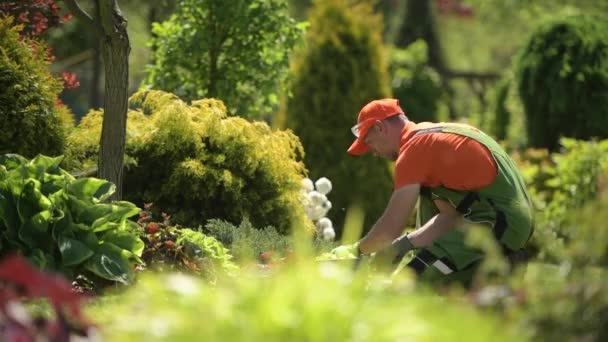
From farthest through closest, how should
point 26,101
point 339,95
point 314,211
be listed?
point 339,95, point 314,211, point 26,101

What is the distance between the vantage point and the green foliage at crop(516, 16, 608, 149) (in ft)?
39.7

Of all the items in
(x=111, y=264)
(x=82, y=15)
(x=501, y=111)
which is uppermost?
(x=82, y=15)

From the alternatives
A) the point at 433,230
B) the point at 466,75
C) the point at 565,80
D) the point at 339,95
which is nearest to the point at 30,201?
the point at 433,230

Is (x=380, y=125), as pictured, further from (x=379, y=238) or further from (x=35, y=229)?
(x=35, y=229)

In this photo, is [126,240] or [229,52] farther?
[229,52]

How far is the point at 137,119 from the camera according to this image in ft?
23.8

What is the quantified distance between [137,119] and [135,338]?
187 inches

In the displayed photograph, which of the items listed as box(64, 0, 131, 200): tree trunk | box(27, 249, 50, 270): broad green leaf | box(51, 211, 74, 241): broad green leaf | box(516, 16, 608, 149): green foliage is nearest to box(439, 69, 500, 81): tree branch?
box(516, 16, 608, 149): green foliage

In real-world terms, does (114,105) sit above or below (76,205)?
above

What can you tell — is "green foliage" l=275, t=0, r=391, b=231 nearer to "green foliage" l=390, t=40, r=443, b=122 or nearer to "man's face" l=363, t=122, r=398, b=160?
"man's face" l=363, t=122, r=398, b=160

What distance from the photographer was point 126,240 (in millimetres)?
5281

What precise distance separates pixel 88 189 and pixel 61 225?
26 cm

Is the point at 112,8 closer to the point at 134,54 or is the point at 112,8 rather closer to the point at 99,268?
the point at 99,268

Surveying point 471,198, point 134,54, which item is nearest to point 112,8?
point 471,198
